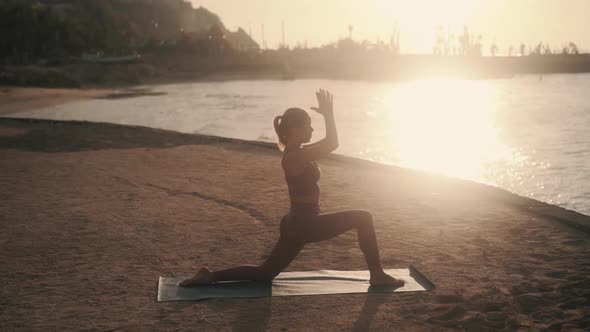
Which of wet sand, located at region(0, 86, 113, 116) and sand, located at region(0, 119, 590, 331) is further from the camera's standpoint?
wet sand, located at region(0, 86, 113, 116)

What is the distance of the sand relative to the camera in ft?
14.0

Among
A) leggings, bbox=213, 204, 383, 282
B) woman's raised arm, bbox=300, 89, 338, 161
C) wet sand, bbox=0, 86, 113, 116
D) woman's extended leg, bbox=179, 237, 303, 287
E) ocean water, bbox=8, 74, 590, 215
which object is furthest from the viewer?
wet sand, bbox=0, 86, 113, 116

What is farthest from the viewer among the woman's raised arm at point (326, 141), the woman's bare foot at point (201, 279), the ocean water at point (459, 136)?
the ocean water at point (459, 136)

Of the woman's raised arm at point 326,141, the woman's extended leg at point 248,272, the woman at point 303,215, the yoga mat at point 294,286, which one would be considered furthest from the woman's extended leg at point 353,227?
the woman's raised arm at point 326,141

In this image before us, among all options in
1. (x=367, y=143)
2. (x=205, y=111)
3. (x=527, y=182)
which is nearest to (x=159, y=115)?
(x=205, y=111)

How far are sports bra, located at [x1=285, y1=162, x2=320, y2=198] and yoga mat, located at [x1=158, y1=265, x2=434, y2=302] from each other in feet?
2.94

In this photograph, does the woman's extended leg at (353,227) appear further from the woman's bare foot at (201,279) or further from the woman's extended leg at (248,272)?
the woman's bare foot at (201,279)

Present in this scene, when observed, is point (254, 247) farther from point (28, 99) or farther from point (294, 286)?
point (28, 99)

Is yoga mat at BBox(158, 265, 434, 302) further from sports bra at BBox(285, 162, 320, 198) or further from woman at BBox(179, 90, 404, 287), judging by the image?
sports bra at BBox(285, 162, 320, 198)

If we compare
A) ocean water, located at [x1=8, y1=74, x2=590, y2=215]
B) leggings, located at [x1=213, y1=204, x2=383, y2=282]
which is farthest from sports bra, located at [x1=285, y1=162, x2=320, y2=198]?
ocean water, located at [x1=8, y1=74, x2=590, y2=215]

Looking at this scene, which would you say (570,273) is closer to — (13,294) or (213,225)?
(213,225)

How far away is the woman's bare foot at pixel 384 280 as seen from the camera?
4762 mm

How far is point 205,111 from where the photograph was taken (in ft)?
114

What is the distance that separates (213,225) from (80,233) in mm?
1495
